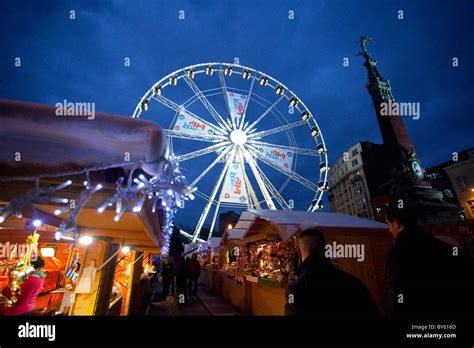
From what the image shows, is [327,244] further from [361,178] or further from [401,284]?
[361,178]

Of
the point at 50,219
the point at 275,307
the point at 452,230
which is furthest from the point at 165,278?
the point at 452,230

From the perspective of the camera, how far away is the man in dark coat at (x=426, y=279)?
2.00 meters

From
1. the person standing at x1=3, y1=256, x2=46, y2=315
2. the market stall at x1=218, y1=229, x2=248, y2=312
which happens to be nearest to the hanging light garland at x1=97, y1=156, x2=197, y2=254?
the person standing at x1=3, y1=256, x2=46, y2=315

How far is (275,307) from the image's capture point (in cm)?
673

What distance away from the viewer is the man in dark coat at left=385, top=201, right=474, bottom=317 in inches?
78.6

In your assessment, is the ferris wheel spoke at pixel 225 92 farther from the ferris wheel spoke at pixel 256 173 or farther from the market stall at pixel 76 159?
the market stall at pixel 76 159

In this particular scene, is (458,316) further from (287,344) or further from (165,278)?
(165,278)

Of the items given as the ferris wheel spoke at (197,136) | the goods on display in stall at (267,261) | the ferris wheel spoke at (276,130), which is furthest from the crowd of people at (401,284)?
the ferris wheel spoke at (276,130)

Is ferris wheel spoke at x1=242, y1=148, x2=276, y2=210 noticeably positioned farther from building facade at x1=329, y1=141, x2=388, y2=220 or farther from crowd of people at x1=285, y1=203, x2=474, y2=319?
building facade at x1=329, y1=141, x2=388, y2=220

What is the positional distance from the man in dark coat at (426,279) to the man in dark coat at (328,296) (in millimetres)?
583

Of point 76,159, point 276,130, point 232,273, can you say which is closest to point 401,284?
point 76,159

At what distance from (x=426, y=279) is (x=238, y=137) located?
16849mm

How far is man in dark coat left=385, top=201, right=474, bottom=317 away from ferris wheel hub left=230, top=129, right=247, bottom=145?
16319mm

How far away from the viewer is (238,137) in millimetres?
18344
